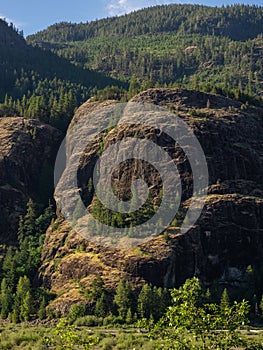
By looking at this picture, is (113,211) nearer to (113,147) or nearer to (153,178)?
(153,178)

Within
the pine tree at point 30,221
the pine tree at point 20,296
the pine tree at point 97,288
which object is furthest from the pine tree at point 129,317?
the pine tree at point 30,221

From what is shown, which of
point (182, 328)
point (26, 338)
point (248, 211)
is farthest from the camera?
point (248, 211)

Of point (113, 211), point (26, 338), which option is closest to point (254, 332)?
point (26, 338)

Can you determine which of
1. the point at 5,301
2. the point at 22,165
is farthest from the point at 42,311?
the point at 22,165

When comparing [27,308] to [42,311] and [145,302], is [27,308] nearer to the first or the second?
[42,311]

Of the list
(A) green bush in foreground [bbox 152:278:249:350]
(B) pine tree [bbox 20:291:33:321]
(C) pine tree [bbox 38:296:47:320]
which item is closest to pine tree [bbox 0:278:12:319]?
(B) pine tree [bbox 20:291:33:321]
